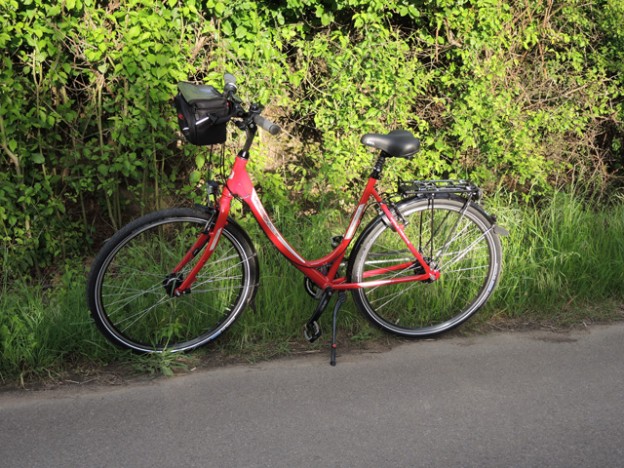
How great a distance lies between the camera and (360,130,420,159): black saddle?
11.6ft

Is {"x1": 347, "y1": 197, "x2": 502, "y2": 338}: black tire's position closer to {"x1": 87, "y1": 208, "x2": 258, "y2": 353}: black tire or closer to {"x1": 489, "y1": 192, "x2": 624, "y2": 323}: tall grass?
{"x1": 489, "y1": 192, "x2": 624, "y2": 323}: tall grass

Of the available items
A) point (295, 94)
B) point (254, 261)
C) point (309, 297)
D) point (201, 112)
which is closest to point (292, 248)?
point (254, 261)

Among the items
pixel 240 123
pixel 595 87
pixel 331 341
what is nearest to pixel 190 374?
pixel 331 341

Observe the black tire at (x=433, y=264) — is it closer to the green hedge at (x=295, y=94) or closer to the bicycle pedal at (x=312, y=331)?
the bicycle pedal at (x=312, y=331)

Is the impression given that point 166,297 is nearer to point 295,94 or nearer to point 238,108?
point 238,108

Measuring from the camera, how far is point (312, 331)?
3.72 meters

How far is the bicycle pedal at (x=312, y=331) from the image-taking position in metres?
3.71

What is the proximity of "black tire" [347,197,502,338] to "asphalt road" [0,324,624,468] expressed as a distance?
0.94 feet

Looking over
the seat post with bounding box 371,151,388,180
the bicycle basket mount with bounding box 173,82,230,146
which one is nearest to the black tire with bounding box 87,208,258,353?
the bicycle basket mount with bounding box 173,82,230,146

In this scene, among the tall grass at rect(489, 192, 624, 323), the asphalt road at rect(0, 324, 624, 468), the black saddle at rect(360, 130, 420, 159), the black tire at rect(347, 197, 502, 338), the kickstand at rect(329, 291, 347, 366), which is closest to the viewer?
the asphalt road at rect(0, 324, 624, 468)

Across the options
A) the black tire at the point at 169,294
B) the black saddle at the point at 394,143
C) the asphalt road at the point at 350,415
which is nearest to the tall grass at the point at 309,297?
the black tire at the point at 169,294

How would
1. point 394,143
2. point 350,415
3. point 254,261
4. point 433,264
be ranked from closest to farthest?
point 350,415
point 394,143
point 254,261
point 433,264

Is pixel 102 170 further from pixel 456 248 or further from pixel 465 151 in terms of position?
pixel 465 151

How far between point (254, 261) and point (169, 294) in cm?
49
